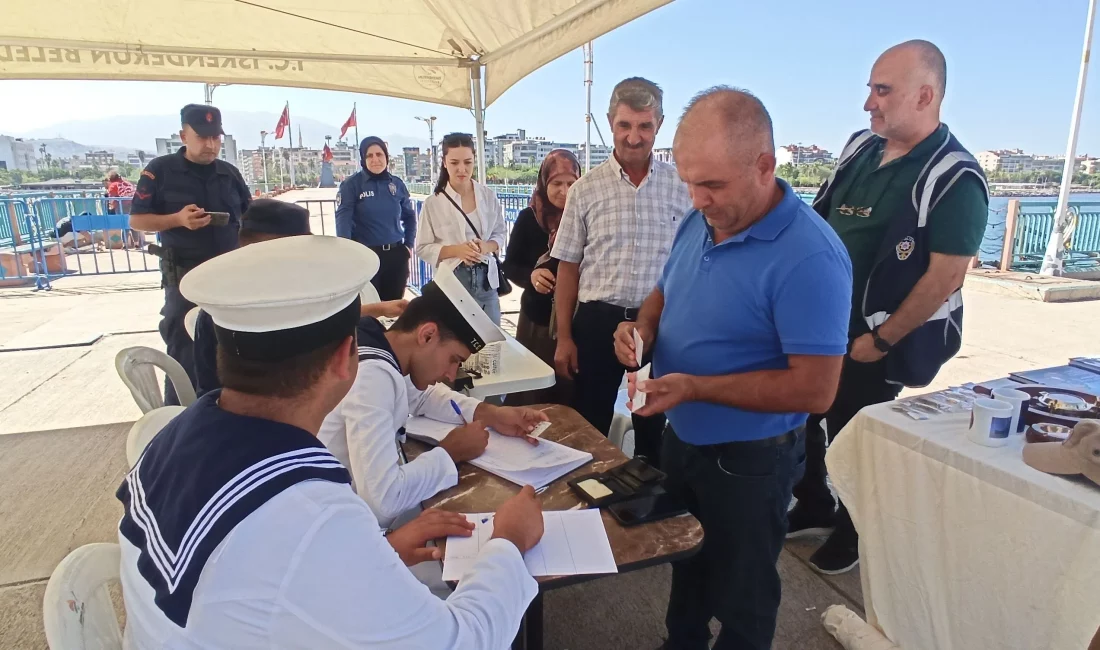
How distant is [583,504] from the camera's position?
1377 mm

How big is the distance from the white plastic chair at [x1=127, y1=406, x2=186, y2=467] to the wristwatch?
7.17 feet

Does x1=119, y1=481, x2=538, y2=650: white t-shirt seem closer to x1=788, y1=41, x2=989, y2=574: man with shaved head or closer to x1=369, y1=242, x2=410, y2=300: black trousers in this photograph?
x1=788, y1=41, x2=989, y2=574: man with shaved head

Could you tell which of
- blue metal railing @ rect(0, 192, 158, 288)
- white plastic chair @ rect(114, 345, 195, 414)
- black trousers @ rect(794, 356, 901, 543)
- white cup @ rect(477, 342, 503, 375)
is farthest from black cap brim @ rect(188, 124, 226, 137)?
blue metal railing @ rect(0, 192, 158, 288)

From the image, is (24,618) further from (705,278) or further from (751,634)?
(705,278)

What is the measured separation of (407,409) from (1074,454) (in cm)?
158

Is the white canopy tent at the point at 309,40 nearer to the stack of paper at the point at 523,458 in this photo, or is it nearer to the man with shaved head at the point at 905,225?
the man with shaved head at the point at 905,225

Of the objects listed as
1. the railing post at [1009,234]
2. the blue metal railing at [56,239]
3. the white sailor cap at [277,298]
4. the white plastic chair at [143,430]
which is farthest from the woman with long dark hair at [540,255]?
the railing post at [1009,234]

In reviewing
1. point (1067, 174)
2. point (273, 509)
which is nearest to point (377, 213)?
point (273, 509)

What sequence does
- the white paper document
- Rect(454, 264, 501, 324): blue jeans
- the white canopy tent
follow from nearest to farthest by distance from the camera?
1. the white paper document
2. the white canopy tent
3. Rect(454, 264, 501, 324): blue jeans

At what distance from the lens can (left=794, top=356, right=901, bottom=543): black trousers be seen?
2342 millimetres

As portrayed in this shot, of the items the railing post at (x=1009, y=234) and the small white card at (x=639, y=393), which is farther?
the railing post at (x=1009, y=234)

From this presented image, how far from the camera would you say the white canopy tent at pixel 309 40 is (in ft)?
10.2

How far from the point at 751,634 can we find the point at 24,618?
2.60m

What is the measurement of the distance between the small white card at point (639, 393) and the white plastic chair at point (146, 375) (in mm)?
1571
